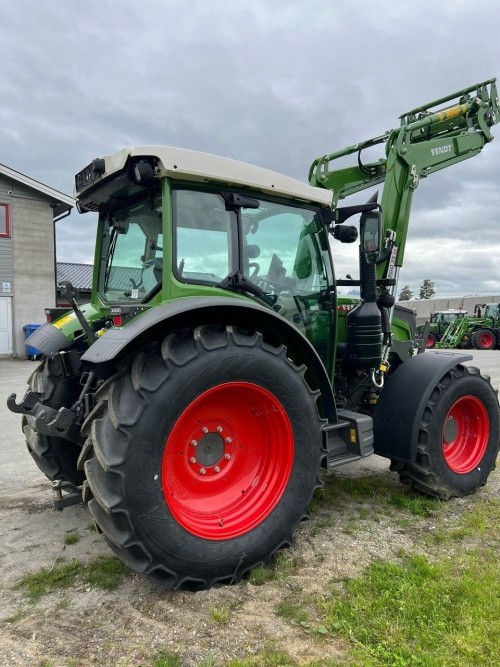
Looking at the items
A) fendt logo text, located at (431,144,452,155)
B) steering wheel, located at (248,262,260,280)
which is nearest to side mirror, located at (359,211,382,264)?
steering wheel, located at (248,262,260,280)

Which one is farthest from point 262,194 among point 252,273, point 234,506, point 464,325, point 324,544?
point 464,325

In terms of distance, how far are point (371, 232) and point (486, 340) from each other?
900 inches

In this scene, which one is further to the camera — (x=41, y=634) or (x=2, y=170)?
(x=2, y=170)

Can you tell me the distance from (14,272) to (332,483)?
16502mm

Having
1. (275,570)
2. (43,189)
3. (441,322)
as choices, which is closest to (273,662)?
(275,570)

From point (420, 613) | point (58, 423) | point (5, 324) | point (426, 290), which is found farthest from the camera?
point (426, 290)

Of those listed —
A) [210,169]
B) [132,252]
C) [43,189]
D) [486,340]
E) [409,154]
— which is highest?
[43,189]

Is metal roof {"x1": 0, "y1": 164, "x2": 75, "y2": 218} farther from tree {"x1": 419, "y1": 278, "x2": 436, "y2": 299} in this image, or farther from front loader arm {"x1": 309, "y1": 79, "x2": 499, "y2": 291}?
tree {"x1": 419, "y1": 278, "x2": 436, "y2": 299}

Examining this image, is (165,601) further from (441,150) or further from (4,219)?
(4,219)

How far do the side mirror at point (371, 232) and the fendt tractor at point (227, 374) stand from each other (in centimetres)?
1

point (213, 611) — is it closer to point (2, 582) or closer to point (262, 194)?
point (2, 582)

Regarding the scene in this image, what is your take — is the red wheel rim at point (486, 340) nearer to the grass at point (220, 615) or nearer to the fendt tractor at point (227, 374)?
the fendt tractor at point (227, 374)

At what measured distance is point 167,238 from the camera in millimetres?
2910

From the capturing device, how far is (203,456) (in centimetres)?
289
